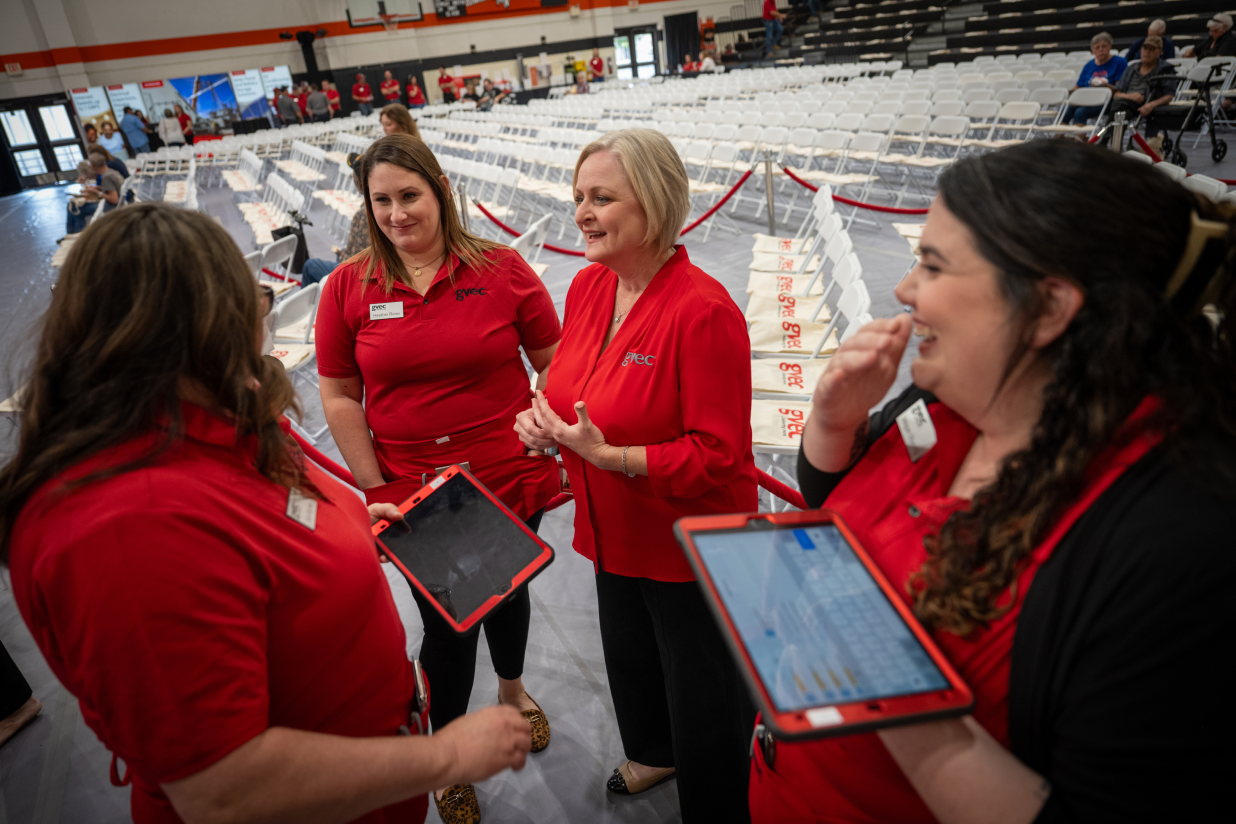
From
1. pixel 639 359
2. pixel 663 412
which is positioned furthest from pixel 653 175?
pixel 663 412

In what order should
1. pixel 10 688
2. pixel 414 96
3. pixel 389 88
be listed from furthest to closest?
pixel 414 96, pixel 389 88, pixel 10 688

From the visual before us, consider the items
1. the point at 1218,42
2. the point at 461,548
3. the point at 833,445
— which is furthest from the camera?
the point at 1218,42

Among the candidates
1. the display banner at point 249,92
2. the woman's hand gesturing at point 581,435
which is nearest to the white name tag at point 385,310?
the woman's hand gesturing at point 581,435

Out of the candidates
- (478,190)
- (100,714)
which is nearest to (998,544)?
(100,714)

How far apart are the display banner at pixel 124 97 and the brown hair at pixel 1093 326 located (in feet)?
92.2

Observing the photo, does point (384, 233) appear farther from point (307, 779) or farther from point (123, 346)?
point (307, 779)

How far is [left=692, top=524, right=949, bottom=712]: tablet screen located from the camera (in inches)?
31.2

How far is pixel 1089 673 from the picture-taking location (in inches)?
28.7

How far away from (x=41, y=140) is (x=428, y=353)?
87.5ft

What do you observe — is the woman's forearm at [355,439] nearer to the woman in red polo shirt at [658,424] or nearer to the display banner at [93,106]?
the woman in red polo shirt at [658,424]

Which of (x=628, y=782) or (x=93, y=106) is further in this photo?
(x=93, y=106)

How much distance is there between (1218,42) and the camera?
9.66 metres

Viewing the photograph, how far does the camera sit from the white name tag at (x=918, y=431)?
1.06 metres

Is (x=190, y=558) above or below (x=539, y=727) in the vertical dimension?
above
